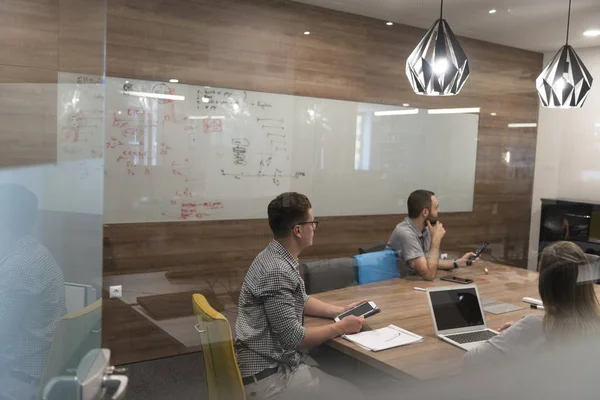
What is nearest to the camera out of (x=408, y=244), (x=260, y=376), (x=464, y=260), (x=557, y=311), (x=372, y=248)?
(x=557, y=311)

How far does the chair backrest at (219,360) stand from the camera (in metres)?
1.31

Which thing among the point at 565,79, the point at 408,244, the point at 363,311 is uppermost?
the point at 565,79

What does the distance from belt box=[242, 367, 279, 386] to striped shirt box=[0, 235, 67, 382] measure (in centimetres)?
83

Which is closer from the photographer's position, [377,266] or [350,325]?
[350,325]

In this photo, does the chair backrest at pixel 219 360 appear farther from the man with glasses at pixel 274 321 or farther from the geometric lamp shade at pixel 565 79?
the geometric lamp shade at pixel 565 79

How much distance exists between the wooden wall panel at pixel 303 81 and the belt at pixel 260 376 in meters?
1.21

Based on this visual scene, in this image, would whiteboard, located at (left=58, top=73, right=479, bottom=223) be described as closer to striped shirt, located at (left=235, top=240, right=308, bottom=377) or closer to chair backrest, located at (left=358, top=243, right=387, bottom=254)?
chair backrest, located at (left=358, top=243, right=387, bottom=254)

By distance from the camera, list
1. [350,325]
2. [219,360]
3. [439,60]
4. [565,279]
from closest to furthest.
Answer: [565,279]
[219,360]
[350,325]
[439,60]

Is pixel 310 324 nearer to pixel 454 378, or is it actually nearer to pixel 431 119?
pixel 454 378

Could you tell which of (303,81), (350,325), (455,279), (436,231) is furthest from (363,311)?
(303,81)

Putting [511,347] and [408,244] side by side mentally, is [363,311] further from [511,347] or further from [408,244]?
[511,347]

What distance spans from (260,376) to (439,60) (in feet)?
4.35

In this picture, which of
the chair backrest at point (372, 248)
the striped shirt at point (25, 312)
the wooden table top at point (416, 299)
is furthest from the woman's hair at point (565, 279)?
the chair backrest at point (372, 248)

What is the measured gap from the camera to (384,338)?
1584 millimetres
